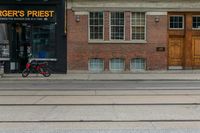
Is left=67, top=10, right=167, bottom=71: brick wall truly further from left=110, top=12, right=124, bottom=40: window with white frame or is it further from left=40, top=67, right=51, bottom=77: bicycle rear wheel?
left=40, top=67, right=51, bottom=77: bicycle rear wheel

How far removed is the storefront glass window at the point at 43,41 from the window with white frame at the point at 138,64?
5.05 meters

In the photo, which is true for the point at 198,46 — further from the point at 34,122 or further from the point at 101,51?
the point at 34,122

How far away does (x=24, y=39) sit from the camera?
85.9 ft

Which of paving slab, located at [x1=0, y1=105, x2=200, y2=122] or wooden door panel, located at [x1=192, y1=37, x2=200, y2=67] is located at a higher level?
wooden door panel, located at [x1=192, y1=37, x2=200, y2=67]

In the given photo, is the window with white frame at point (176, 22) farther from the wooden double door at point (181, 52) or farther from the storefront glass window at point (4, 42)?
the storefront glass window at point (4, 42)

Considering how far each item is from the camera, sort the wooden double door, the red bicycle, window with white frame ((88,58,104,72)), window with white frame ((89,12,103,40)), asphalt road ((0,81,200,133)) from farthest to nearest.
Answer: the wooden double door < window with white frame ((88,58,104,72)) < window with white frame ((89,12,103,40)) < the red bicycle < asphalt road ((0,81,200,133))

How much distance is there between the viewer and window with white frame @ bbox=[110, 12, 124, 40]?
26531mm

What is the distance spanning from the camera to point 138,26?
26578mm

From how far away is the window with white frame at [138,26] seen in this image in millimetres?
26562

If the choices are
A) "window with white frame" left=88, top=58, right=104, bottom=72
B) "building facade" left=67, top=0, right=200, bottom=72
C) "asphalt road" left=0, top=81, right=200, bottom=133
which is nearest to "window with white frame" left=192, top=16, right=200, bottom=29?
"building facade" left=67, top=0, right=200, bottom=72

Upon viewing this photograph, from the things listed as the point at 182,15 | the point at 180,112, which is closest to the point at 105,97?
the point at 180,112

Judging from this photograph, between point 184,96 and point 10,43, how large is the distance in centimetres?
1443

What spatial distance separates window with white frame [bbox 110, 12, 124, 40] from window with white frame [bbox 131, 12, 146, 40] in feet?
2.30

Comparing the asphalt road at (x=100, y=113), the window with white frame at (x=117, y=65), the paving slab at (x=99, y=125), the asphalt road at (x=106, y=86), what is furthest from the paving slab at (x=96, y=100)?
the window with white frame at (x=117, y=65)
